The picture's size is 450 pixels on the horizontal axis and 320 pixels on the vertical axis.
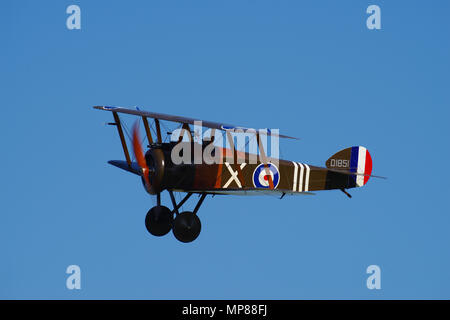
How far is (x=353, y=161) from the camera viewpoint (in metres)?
26.8

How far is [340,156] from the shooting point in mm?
26750

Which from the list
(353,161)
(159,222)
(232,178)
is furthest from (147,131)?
(353,161)

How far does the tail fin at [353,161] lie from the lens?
87.6ft

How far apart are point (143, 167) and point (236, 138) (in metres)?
2.15

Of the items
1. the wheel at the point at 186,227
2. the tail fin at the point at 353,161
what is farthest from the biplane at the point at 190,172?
the tail fin at the point at 353,161

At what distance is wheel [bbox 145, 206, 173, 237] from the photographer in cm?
2411

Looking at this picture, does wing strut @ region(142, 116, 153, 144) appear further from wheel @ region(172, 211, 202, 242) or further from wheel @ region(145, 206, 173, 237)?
wheel @ region(172, 211, 202, 242)

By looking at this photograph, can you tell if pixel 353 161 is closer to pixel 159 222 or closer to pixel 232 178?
pixel 232 178

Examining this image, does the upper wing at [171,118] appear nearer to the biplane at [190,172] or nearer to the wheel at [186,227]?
the biplane at [190,172]

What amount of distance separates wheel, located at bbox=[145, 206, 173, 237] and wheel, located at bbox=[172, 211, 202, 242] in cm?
65

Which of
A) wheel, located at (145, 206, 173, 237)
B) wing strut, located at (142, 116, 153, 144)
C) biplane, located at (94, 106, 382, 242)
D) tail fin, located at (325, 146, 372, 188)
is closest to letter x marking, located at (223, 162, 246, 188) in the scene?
biplane, located at (94, 106, 382, 242)

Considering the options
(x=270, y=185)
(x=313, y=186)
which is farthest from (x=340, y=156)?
(x=270, y=185)
